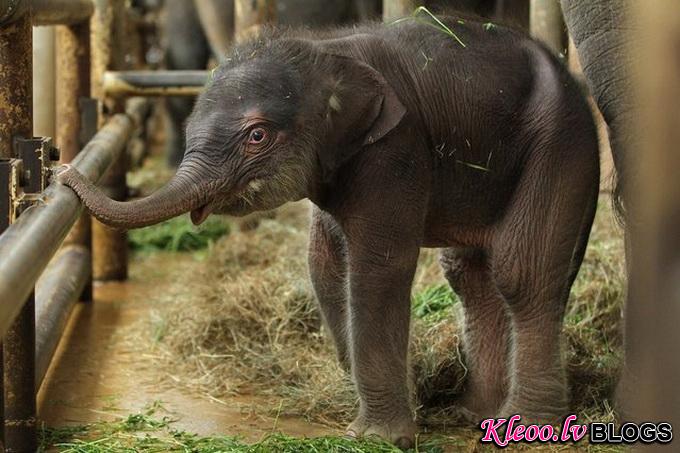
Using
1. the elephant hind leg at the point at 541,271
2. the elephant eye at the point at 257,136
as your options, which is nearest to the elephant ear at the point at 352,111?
the elephant eye at the point at 257,136

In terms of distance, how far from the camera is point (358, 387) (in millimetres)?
3412

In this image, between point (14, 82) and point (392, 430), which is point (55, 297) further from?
point (392, 430)

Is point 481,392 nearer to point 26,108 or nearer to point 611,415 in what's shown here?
point 611,415

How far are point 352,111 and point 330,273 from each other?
56cm

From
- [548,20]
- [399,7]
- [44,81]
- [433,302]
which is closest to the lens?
[399,7]

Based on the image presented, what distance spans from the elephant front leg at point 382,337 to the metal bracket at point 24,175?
886 millimetres

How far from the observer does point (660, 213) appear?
1543mm

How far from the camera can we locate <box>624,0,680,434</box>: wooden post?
153 cm

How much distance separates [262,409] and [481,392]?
0.68m

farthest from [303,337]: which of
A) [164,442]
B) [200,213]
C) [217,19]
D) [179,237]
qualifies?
[217,19]

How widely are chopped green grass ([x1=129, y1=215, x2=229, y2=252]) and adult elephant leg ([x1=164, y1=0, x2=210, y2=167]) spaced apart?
2.16 m

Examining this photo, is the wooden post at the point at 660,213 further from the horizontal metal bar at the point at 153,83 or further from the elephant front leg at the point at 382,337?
the horizontal metal bar at the point at 153,83

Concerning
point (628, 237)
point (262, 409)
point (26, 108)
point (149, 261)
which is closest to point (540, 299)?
point (628, 237)

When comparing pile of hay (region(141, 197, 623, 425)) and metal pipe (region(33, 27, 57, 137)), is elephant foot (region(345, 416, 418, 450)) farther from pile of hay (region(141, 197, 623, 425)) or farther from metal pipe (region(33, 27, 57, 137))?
metal pipe (region(33, 27, 57, 137))
